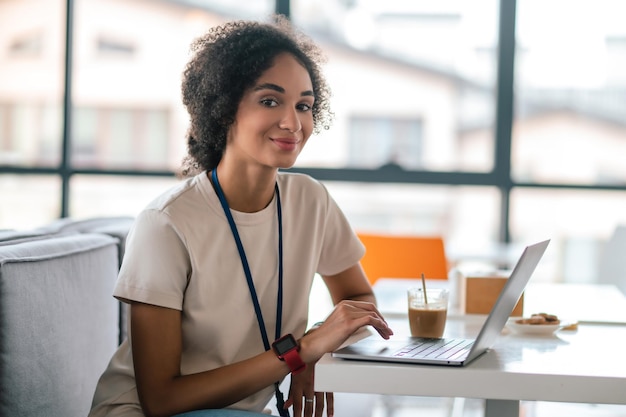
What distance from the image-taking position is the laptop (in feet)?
4.53

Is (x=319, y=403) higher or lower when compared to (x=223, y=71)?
lower

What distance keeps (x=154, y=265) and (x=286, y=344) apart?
306 mm

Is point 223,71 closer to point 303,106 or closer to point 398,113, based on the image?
point 303,106

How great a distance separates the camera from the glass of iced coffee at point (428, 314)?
65.8 inches

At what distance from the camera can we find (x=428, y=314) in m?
1.67

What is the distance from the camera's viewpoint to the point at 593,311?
7.07 ft

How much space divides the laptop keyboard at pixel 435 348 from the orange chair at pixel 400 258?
1.76 m

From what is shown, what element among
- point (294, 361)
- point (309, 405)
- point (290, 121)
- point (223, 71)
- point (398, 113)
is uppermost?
point (398, 113)

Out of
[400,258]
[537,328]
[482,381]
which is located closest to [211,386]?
[482,381]

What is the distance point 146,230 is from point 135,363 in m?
Answer: 0.27

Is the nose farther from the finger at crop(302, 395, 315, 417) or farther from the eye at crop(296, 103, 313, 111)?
the finger at crop(302, 395, 315, 417)

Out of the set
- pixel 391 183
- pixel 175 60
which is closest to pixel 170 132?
pixel 175 60

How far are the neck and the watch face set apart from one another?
369 millimetres

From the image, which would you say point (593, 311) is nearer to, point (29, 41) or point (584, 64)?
point (584, 64)
